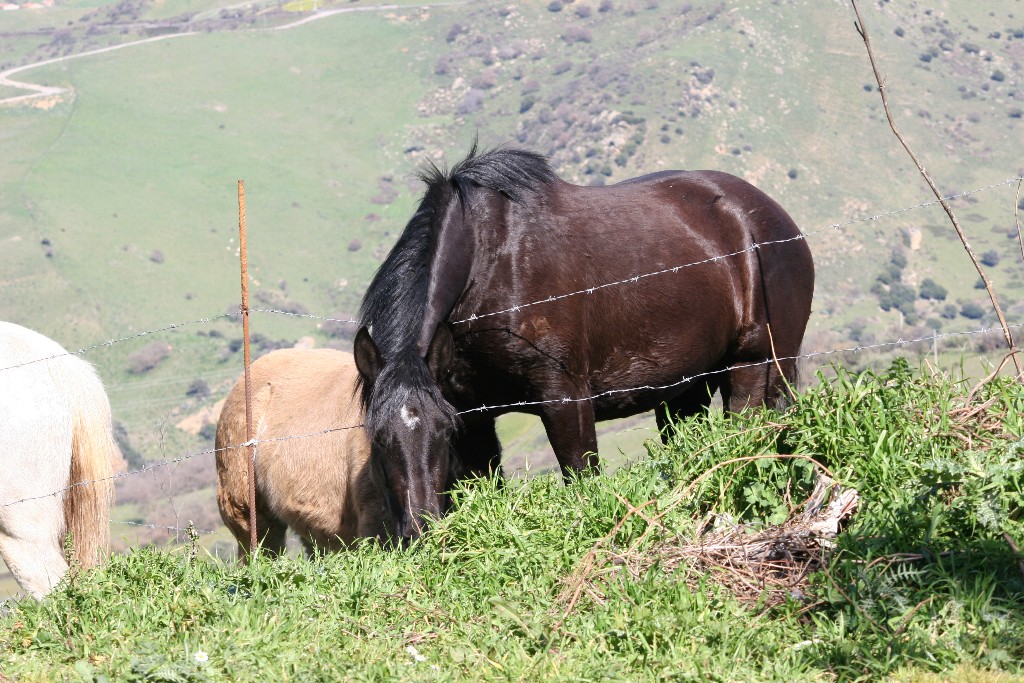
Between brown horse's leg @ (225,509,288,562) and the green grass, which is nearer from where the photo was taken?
the green grass

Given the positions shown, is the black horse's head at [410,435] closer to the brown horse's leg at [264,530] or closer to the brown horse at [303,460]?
the brown horse at [303,460]

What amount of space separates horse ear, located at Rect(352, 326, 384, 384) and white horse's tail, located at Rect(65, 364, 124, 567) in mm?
1961

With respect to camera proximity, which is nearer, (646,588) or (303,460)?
(646,588)

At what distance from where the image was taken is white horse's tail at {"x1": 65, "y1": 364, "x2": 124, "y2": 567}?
22.3ft

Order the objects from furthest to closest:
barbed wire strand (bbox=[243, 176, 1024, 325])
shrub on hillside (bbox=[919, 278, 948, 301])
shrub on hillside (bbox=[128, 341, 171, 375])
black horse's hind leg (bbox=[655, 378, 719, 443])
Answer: shrub on hillside (bbox=[128, 341, 171, 375]), shrub on hillside (bbox=[919, 278, 948, 301]), black horse's hind leg (bbox=[655, 378, 719, 443]), barbed wire strand (bbox=[243, 176, 1024, 325])

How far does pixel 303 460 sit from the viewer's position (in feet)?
25.2

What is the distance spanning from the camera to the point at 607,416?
7.19 m

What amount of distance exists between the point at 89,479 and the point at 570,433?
9.60ft

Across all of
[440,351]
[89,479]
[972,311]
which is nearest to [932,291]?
[972,311]

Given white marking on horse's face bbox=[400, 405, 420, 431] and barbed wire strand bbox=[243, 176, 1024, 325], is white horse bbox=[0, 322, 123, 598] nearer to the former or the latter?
barbed wire strand bbox=[243, 176, 1024, 325]

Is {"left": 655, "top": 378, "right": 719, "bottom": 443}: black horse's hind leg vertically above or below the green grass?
below

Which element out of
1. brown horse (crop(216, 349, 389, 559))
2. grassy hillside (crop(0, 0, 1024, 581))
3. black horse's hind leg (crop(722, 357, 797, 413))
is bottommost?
grassy hillside (crop(0, 0, 1024, 581))

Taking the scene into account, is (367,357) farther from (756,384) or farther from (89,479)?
(756,384)

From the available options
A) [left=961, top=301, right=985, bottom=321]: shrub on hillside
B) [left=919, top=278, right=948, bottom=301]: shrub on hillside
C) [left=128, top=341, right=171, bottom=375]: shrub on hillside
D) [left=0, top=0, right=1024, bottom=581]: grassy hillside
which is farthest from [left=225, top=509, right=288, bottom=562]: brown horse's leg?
[left=128, top=341, right=171, bottom=375]: shrub on hillside
